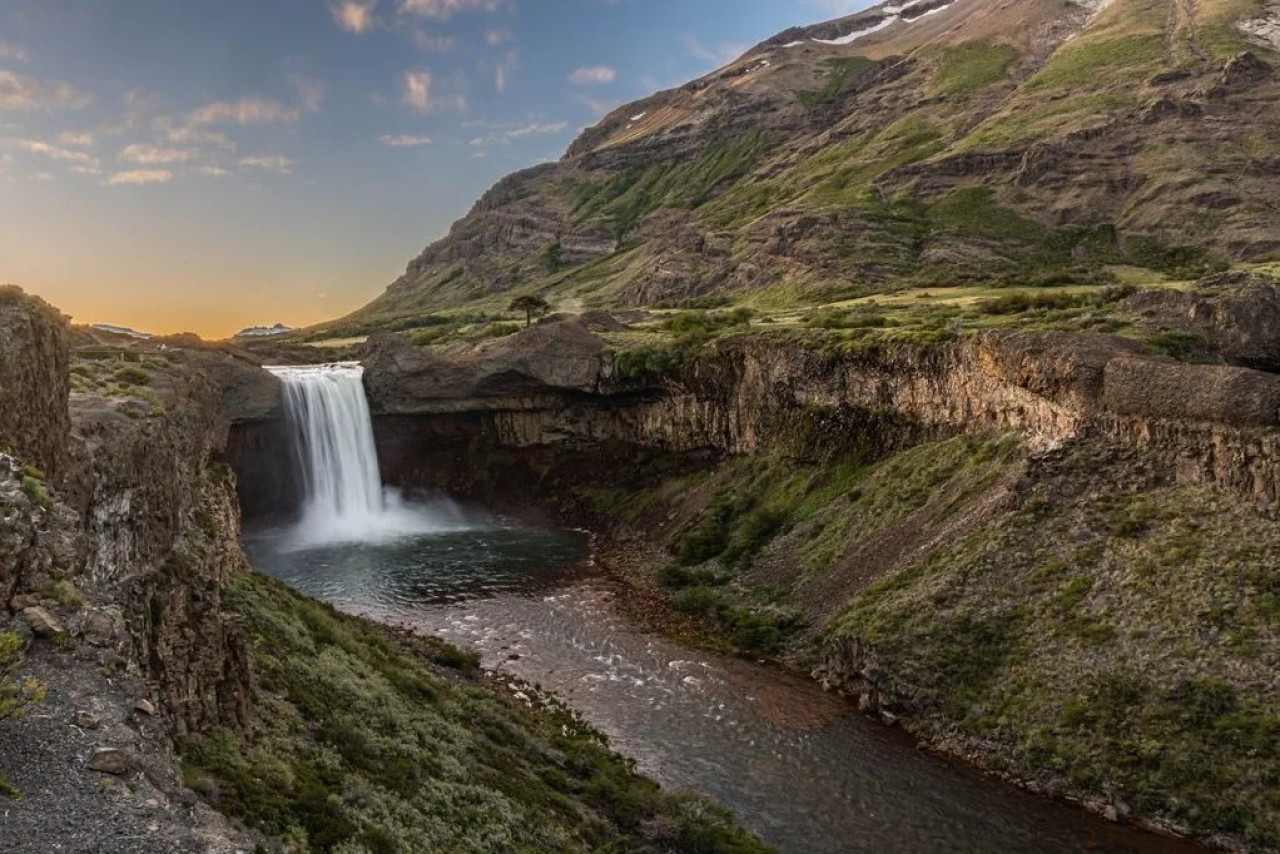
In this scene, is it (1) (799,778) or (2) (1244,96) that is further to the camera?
(2) (1244,96)

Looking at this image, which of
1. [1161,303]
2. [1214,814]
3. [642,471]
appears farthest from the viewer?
[642,471]

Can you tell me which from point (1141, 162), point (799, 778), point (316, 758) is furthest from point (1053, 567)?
point (1141, 162)

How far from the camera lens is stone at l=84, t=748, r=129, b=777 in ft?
37.6

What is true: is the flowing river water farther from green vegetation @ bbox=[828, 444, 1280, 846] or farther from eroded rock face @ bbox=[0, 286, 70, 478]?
eroded rock face @ bbox=[0, 286, 70, 478]

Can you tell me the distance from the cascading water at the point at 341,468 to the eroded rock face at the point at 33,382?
5917cm

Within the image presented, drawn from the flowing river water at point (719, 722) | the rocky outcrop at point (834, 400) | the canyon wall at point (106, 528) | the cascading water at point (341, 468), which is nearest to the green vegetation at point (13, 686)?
the canyon wall at point (106, 528)

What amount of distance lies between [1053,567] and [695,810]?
805 inches

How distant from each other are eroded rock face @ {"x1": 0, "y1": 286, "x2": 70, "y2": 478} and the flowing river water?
24270 mm

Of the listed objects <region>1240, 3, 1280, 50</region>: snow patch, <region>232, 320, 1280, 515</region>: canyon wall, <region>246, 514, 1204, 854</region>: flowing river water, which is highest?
<region>1240, 3, 1280, 50</region>: snow patch

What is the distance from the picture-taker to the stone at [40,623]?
13.2 metres

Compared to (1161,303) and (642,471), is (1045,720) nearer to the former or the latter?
(1161,303)

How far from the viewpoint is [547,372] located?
84.1m

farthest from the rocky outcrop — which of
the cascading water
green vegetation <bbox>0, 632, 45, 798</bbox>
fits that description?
green vegetation <bbox>0, 632, 45, 798</bbox>

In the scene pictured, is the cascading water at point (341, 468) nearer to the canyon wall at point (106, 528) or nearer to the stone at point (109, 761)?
the canyon wall at point (106, 528)
